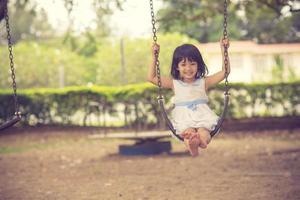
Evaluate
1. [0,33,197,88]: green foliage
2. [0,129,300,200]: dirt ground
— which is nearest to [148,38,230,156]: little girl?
[0,129,300,200]: dirt ground

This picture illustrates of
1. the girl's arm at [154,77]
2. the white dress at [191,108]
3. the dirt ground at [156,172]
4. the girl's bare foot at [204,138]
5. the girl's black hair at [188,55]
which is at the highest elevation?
the girl's black hair at [188,55]

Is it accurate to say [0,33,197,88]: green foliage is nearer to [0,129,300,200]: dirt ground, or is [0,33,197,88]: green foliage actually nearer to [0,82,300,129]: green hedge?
[0,82,300,129]: green hedge

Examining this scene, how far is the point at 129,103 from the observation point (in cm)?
1483

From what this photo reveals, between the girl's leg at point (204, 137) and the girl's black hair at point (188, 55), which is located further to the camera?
the girl's black hair at point (188, 55)

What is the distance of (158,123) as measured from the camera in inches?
601

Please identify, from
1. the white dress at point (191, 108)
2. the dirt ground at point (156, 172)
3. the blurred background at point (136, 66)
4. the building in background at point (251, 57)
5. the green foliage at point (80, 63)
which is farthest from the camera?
the building in background at point (251, 57)

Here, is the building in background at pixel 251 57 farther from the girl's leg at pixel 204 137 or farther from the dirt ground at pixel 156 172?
the girl's leg at pixel 204 137

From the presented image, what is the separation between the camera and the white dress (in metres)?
4.92

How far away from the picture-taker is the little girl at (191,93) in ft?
15.8

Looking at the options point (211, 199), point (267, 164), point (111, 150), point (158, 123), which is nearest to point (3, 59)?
point (158, 123)

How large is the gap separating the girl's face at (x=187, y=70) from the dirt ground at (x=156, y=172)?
1.63 metres

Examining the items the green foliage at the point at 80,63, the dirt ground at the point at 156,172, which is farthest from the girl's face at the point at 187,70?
the green foliage at the point at 80,63

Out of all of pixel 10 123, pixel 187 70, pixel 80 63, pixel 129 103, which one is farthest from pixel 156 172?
pixel 80 63

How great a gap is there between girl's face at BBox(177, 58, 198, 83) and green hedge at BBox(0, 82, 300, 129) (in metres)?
9.51
